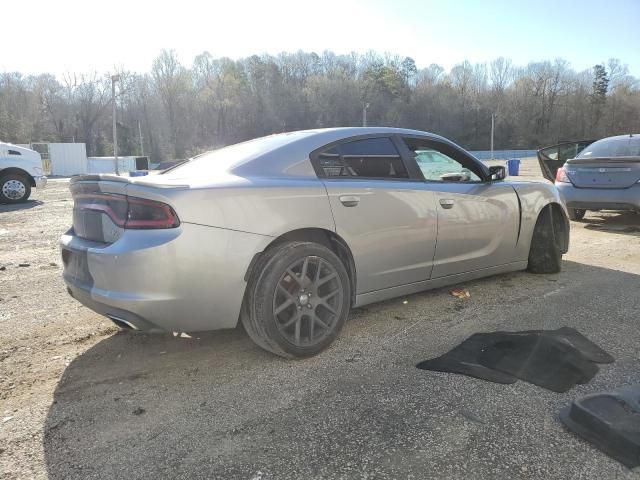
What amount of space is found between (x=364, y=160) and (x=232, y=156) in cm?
97

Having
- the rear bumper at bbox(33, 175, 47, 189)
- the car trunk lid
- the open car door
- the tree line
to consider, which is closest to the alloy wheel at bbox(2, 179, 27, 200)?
the rear bumper at bbox(33, 175, 47, 189)

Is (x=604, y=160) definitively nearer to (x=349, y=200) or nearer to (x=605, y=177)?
(x=605, y=177)

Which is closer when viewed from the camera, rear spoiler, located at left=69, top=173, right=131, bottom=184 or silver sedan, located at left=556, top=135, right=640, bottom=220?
rear spoiler, located at left=69, top=173, right=131, bottom=184

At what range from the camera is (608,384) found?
2.79 metres

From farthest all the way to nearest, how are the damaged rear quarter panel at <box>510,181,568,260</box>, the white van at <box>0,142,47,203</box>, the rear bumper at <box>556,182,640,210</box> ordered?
the white van at <box>0,142,47,203</box>
the rear bumper at <box>556,182,640,210</box>
the damaged rear quarter panel at <box>510,181,568,260</box>

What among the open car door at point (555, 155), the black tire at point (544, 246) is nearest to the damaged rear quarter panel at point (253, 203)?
the black tire at point (544, 246)

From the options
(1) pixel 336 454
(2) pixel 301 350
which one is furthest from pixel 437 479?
(2) pixel 301 350

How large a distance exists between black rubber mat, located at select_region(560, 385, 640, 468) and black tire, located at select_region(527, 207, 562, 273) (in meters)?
2.69

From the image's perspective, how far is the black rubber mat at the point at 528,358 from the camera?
289cm

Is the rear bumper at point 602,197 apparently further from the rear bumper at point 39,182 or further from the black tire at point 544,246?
the rear bumper at point 39,182

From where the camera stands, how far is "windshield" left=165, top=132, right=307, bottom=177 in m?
3.31

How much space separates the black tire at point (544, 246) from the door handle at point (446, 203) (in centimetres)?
149

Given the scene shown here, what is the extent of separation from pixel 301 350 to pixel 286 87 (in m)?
109

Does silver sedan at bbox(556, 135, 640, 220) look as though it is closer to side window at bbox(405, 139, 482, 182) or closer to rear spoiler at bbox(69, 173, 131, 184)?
side window at bbox(405, 139, 482, 182)
